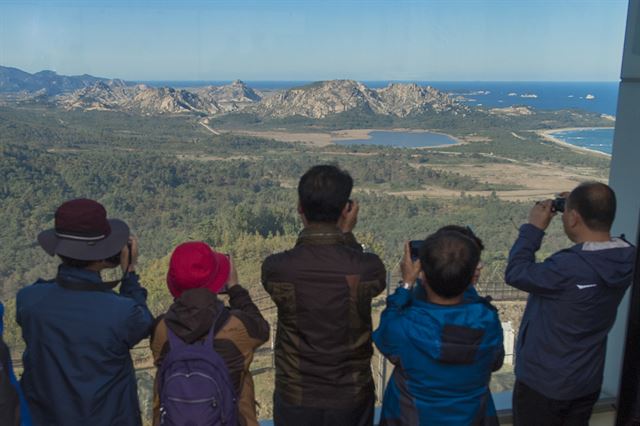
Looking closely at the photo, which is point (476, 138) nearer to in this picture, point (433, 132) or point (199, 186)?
point (433, 132)

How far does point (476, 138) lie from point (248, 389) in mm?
2097

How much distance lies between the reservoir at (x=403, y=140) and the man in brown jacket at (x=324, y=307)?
1195 millimetres

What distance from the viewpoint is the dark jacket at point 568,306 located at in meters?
1.77

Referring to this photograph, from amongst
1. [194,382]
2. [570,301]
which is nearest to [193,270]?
[194,382]

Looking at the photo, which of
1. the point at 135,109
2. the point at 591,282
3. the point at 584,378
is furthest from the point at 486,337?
the point at 135,109

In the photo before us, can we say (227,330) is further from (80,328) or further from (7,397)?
(7,397)

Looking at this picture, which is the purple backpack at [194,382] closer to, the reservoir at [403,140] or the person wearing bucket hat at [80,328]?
the person wearing bucket hat at [80,328]

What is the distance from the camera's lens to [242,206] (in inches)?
105

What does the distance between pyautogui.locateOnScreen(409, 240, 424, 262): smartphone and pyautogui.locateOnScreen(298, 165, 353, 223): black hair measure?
0.77 ft

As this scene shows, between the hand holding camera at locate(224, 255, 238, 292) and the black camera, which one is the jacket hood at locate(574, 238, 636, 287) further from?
the hand holding camera at locate(224, 255, 238, 292)

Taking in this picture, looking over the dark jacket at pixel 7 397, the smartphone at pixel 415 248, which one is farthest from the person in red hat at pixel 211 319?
the smartphone at pixel 415 248

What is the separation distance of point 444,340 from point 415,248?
1.01 feet

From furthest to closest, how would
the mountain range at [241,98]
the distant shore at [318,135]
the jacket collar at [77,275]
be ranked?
the distant shore at [318,135]
the mountain range at [241,98]
the jacket collar at [77,275]

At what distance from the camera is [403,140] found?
9.61 feet
